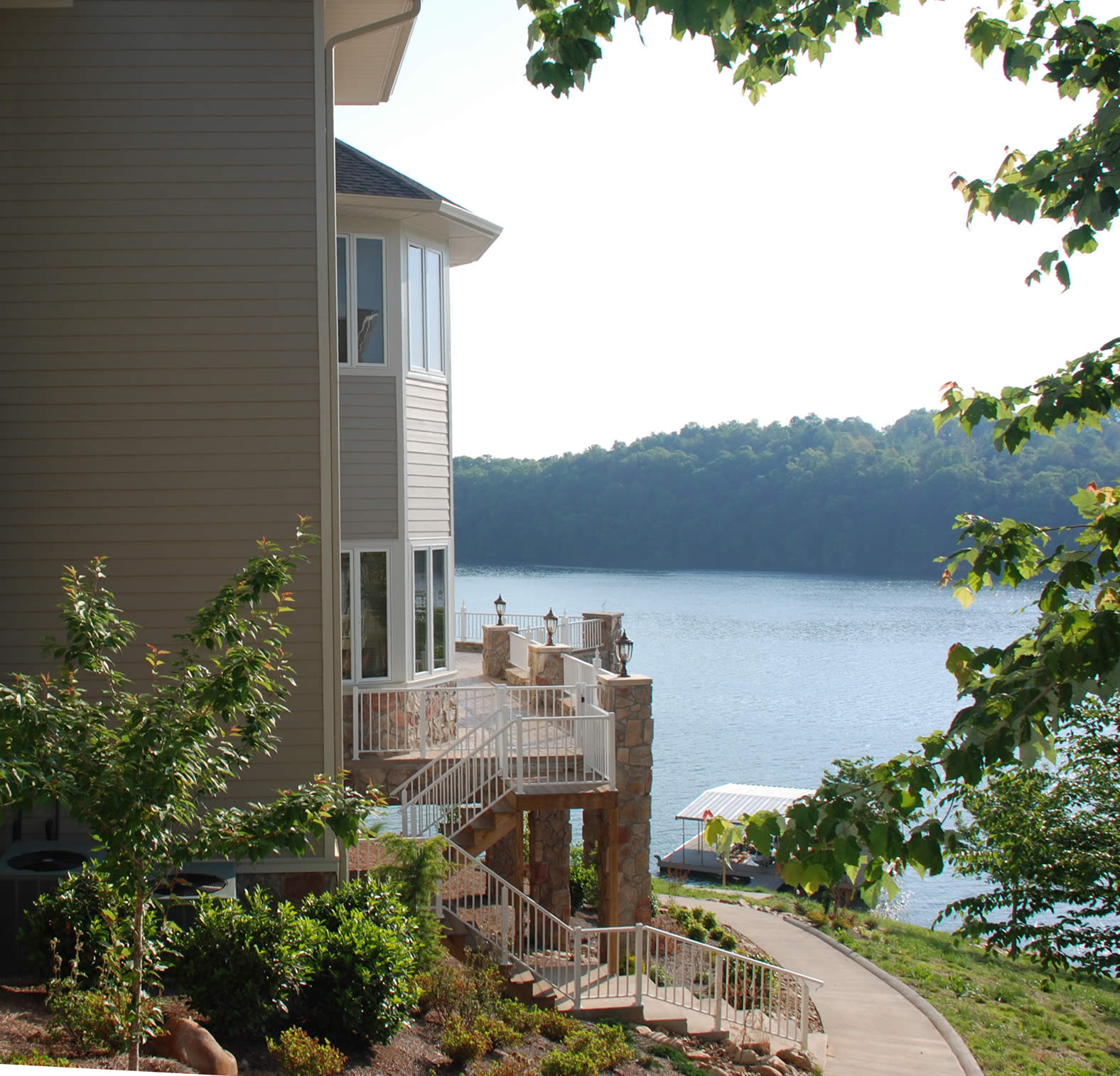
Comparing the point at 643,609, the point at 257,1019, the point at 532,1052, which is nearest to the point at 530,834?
the point at 532,1052

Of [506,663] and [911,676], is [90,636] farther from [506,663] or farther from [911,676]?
[911,676]

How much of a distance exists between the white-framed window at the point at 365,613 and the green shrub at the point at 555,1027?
16.2 ft

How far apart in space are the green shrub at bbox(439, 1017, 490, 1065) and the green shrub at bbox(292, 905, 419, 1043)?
506 mm

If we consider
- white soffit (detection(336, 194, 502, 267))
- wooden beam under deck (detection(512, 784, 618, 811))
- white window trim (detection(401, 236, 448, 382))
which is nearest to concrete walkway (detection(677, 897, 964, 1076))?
wooden beam under deck (detection(512, 784, 618, 811))

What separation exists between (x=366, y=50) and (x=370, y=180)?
2.03 m

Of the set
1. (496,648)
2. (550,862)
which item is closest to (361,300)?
(496,648)

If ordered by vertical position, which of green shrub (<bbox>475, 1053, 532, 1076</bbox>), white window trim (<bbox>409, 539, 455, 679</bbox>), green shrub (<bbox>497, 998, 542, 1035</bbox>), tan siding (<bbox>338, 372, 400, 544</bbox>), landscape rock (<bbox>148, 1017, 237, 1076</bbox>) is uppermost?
tan siding (<bbox>338, 372, 400, 544</bbox>)

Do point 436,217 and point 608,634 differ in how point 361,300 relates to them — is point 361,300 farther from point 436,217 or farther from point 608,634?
point 608,634

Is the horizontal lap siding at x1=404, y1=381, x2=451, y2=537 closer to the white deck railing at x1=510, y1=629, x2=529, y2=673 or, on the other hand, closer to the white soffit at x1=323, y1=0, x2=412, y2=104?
the white soffit at x1=323, y1=0, x2=412, y2=104

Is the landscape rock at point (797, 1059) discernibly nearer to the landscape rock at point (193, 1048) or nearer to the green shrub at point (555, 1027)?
the green shrub at point (555, 1027)

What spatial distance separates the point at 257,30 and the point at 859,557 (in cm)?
9500

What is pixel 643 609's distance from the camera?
80.3m

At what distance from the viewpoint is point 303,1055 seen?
649 centimetres

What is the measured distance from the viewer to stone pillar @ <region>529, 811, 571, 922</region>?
14.6 m
